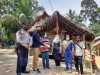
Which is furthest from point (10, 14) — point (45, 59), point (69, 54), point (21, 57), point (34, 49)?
point (21, 57)

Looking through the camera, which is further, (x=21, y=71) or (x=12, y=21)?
(x=12, y=21)

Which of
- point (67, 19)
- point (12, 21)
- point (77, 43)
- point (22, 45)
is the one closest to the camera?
point (22, 45)

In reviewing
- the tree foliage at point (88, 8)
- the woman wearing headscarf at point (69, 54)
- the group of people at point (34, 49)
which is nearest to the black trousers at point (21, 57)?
the group of people at point (34, 49)

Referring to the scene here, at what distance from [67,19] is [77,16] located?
63355 millimetres

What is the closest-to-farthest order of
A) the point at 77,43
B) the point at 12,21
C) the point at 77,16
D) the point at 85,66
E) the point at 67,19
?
the point at 77,43 → the point at 85,66 → the point at 67,19 → the point at 12,21 → the point at 77,16

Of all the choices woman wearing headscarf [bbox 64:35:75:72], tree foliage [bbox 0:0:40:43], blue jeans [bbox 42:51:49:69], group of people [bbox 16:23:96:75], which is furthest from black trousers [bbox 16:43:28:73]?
tree foliage [bbox 0:0:40:43]

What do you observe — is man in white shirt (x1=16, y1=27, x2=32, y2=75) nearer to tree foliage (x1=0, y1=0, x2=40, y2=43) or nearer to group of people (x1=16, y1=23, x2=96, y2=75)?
group of people (x1=16, y1=23, x2=96, y2=75)

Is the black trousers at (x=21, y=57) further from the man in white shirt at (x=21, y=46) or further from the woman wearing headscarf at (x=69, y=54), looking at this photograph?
the woman wearing headscarf at (x=69, y=54)

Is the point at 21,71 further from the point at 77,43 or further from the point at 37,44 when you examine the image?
the point at 77,43

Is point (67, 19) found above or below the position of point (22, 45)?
above

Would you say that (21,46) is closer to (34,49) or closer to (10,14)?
(34,49)

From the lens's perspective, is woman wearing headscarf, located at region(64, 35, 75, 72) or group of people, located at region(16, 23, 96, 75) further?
woman wearing headscarf, located at region(64, 35, 75, 72)

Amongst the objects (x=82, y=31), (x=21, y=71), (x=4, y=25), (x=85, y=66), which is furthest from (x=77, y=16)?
(x=21, y=71)

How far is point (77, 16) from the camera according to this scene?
85.8m
